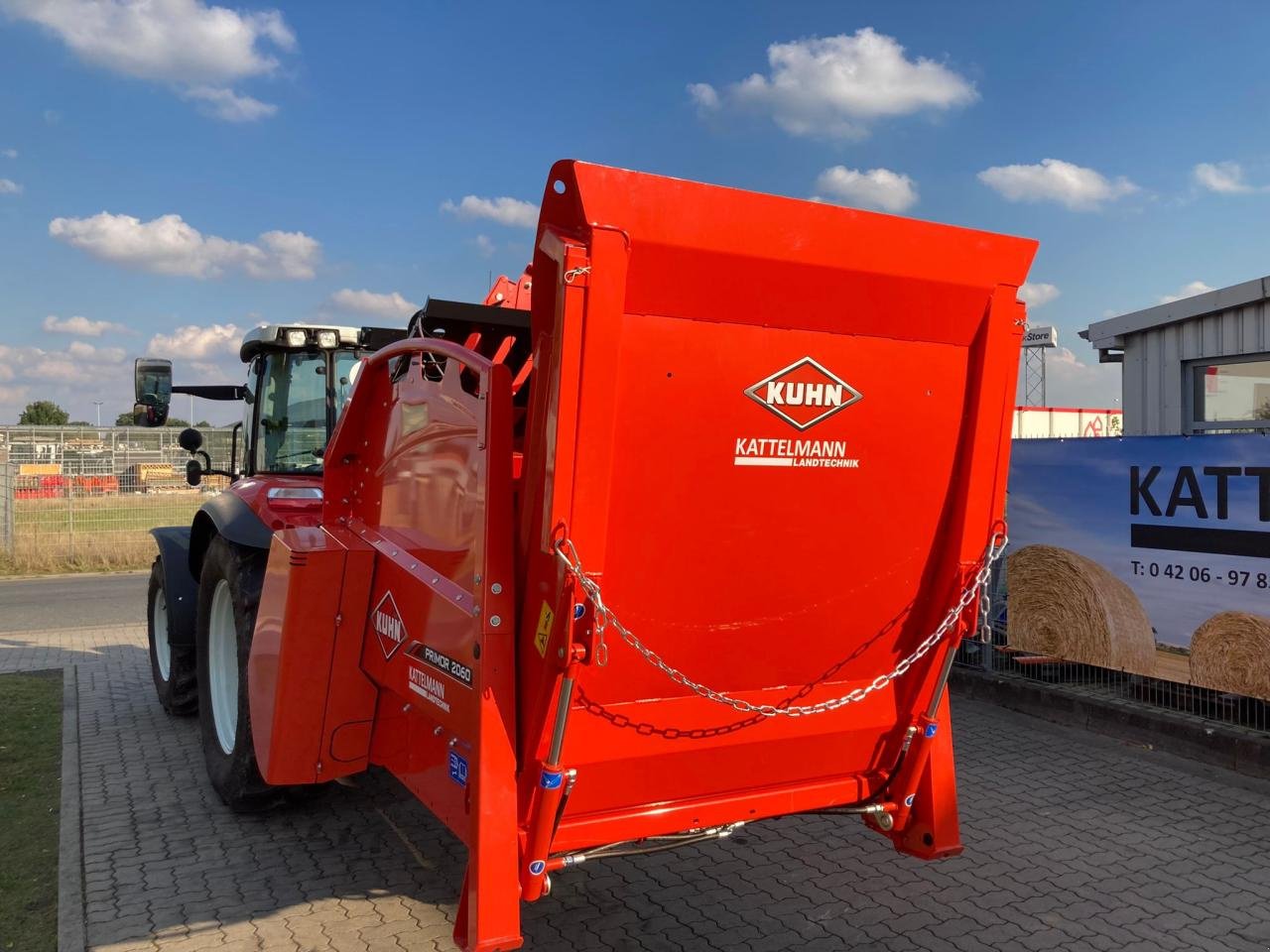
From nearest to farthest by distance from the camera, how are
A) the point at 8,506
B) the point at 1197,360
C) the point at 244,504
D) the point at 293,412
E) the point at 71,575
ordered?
the point at 244,504, the point at 293,412, the point at 1197,360, the point at 71,575, the point at 8,506

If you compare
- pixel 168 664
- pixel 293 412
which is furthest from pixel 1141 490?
pixel 168 664

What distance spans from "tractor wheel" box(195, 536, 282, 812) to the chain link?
238 cm

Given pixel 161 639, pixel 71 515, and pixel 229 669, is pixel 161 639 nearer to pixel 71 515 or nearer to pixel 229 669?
pixel 229 669

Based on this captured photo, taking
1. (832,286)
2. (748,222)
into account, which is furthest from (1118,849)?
(748,222)

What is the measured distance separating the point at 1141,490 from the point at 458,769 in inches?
203

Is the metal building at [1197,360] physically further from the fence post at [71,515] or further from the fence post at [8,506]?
the fence post at [8,506]

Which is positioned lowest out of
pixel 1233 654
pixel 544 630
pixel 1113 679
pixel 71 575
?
pixel 71 575

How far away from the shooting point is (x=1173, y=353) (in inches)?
348

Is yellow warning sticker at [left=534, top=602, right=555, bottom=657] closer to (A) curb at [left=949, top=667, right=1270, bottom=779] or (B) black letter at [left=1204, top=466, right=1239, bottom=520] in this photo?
(A) curb at [left=949, top=667, right=1270, bottom=779]

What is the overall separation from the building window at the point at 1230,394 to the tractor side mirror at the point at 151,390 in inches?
321

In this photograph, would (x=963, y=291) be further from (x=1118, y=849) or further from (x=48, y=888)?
(x=48, y=888)

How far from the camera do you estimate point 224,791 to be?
487 cm

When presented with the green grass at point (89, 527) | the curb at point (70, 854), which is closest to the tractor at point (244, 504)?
the curb at point (70, 854)

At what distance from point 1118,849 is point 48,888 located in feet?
15.6
